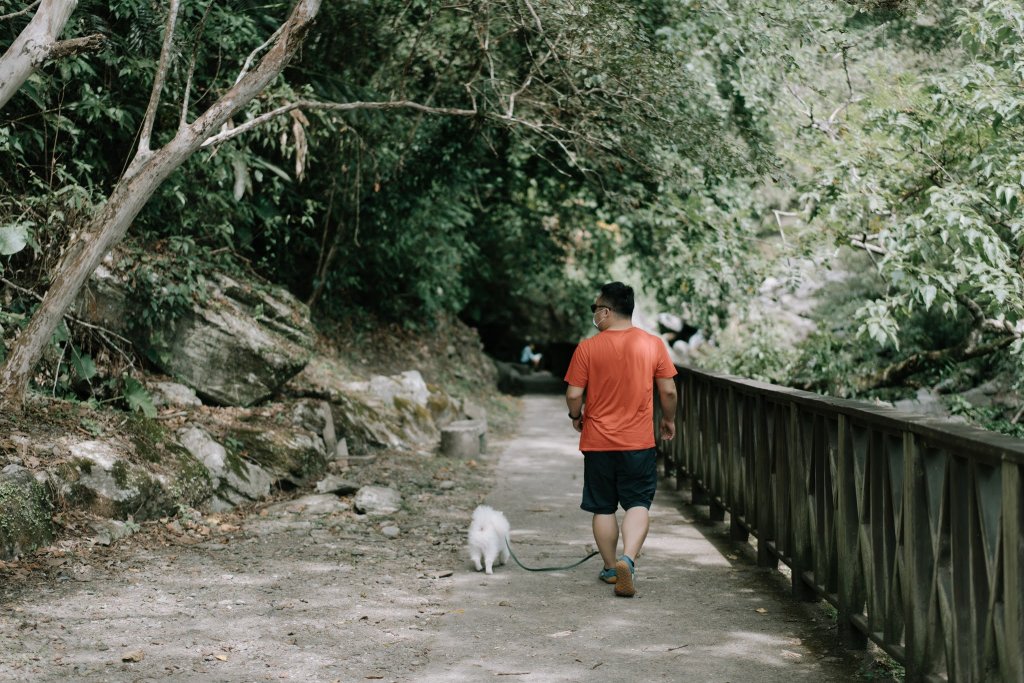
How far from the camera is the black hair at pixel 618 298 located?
6508 mm

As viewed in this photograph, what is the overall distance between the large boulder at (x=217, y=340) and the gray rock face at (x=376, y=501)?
2129 mm

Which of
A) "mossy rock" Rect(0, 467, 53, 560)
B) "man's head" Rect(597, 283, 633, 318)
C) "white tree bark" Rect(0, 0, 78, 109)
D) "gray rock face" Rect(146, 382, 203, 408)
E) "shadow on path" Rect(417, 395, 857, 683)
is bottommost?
"shadow on path" Rect(417, 395, 857, 683)

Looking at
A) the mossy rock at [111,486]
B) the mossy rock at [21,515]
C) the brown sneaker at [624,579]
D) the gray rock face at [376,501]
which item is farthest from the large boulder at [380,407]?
the brown sneaker at [624,579]

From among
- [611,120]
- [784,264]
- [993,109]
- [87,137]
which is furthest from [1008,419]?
[87,137]

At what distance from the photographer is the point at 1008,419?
451 inches

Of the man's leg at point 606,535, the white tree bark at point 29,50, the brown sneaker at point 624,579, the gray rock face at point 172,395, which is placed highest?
the white tree bark at point 29,50

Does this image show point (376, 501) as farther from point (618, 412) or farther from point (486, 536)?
point (618, 412)

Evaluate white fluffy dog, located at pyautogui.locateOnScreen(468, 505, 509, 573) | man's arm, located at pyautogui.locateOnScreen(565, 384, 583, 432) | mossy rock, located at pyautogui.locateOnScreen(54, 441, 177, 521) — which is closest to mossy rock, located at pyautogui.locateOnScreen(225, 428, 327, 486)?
mossy rock, located at pyautogui.locateOnScreen(54, 441, 177, 521)

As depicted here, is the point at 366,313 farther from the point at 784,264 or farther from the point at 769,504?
the point at 769,504

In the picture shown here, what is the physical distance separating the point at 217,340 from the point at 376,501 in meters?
2.83

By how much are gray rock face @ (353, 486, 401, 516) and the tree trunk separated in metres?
3.04

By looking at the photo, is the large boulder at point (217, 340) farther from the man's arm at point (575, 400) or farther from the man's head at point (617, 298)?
the man's head at point (617, 298)

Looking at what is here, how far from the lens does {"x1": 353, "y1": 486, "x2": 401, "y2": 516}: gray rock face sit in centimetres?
891

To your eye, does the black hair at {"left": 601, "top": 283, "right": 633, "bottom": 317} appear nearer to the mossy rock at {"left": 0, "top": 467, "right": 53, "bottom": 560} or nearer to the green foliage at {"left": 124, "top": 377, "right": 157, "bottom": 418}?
the mossy rock at {"left": 0, "top": 467, "right": 53, "bottom": 560}
